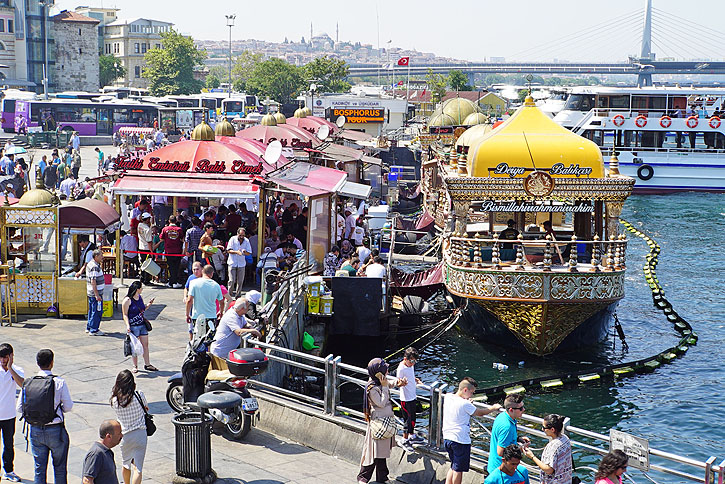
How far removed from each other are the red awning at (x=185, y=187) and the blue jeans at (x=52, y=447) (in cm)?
1104

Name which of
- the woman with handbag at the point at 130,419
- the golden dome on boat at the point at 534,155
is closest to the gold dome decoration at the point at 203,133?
the golden dome on boat at the point at 534,155

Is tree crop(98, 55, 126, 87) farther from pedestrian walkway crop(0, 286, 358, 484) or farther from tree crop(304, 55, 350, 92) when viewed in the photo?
pedestrian walkway crop(0, 286, 358, 484)

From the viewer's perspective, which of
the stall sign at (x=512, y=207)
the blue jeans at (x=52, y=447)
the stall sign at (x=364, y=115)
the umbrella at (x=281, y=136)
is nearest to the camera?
the blue jeans at (x=52, y=447)

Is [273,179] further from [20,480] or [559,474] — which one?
[559,474]

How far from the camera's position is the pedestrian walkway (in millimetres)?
10750

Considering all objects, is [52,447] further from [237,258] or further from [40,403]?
[237,258]

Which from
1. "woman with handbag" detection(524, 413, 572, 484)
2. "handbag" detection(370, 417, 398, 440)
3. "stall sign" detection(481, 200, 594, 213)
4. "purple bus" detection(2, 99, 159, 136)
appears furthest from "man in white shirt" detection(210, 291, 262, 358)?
"purple bus" detection(2, 99, 159, 136)

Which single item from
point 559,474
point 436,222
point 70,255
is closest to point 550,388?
point 559,474

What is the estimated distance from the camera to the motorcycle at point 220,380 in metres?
11.7

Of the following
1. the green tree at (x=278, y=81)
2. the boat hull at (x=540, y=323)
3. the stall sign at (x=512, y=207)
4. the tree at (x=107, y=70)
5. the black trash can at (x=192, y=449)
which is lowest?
the boat hull at (x=540, y=323)

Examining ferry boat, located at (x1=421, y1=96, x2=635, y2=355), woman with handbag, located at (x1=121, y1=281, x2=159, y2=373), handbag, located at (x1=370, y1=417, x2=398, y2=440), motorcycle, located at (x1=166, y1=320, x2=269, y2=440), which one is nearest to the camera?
handbag, located at (x1=370, y1=417, x2=398, y2=440)

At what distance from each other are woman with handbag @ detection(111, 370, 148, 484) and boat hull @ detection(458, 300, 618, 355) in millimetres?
11463

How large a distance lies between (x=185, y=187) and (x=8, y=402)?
1097 centimetres

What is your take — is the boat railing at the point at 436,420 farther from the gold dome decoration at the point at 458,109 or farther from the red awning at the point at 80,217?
the gold dome decoration at the point at 458,109
